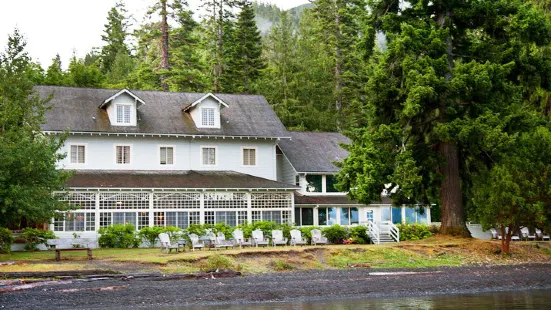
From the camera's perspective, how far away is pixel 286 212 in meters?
42.3

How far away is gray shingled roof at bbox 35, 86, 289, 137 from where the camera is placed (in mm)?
40906

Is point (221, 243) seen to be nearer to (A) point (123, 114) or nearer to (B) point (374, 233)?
(B) point (374, 233)

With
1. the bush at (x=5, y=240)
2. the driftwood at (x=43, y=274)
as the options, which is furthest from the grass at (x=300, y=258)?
the driftwood at (x=43, y=274)

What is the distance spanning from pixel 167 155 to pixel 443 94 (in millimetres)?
17686

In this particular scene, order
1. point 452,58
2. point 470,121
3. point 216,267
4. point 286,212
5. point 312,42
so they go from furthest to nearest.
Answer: point 312,42, point 286,212, point 452,58, point 470,121, point 216,267

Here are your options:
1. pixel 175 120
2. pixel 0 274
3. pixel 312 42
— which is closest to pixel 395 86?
pixel 175 120

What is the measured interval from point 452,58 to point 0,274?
22.3m

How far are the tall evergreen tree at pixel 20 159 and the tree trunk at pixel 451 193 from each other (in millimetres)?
17177

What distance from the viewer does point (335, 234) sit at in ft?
131

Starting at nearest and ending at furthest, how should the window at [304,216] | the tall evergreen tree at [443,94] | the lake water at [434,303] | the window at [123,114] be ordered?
the lake water at [434,303] → the tall evergreen tree at [443,94] → the window at [123,114] → the window at [304,216]

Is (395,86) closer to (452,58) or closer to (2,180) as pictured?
(452,58)

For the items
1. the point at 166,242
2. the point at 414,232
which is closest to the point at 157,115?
the point at 166,242

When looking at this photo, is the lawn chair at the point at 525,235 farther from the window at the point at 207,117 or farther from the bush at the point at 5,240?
the bush at the point at 5,240

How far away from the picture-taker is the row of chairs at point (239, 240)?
1302 inches
